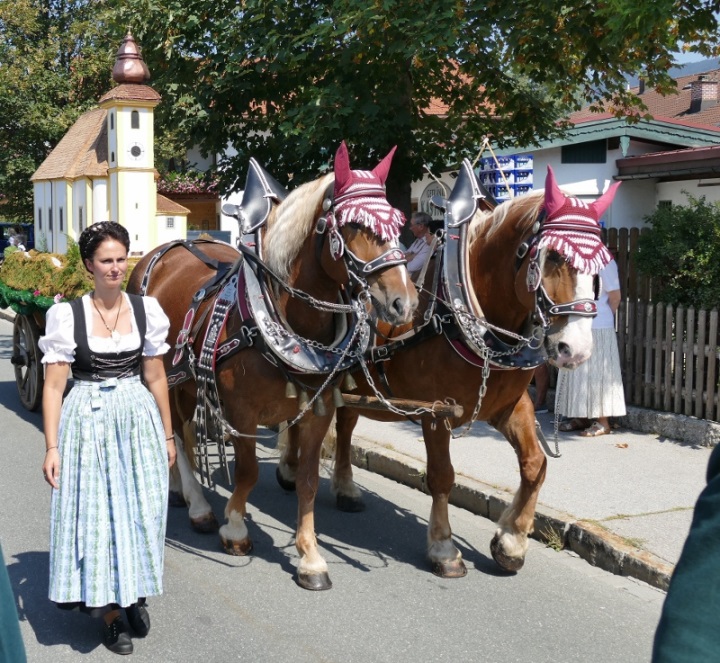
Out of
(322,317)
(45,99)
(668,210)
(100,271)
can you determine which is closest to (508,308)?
(322,317)

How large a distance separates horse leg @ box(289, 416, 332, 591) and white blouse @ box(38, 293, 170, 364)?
112 cm

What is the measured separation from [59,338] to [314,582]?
1.88 metres

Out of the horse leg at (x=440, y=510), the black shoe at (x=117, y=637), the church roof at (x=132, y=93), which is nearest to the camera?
the black shoe at (x=117, y=637)

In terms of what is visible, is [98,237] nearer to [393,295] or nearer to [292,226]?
[292,226]

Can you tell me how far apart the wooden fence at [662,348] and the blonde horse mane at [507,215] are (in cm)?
324

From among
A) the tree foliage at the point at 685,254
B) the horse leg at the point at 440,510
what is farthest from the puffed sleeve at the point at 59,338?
the tree foliage at the point at 685,254

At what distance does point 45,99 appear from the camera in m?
28.9

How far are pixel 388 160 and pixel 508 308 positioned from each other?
98 cm

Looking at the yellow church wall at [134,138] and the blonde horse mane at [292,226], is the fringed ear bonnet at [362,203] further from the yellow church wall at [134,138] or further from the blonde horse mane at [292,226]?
the yellow church wall at [134,138]

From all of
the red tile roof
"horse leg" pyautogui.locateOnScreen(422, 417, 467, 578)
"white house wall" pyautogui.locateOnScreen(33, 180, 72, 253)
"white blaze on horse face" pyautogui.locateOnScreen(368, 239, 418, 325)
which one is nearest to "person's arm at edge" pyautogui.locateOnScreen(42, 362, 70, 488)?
"white blaze on horse face" pyautogui.locateOnScreen(368, 239, 418, 325)

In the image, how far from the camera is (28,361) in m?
9.41

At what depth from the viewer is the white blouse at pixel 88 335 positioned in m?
4.15

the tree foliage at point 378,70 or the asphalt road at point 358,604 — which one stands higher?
the tree foliage at point 378,70

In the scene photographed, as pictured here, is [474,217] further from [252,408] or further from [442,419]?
[252,408]
